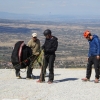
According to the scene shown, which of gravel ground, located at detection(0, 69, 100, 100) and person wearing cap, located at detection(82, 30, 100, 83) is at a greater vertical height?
person wearing cap, located at detection(82, 30, 100, 83)

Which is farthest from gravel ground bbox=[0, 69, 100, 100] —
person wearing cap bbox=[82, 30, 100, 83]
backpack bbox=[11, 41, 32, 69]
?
backpack bbox=[11, 41, 32, 69]

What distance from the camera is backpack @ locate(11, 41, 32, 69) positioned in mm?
12805

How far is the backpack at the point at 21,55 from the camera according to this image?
1280 centimetres

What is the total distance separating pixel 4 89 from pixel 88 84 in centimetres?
311

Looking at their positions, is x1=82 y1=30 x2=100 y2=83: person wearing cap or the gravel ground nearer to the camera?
the gravel ground

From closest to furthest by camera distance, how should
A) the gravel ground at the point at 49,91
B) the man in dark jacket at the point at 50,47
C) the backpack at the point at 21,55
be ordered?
the gravel ground at the point at 49,91 < the man in dark jacket at the point at 50,47 < the backpack at the point at 21,55

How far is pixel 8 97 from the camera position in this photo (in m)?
9.12

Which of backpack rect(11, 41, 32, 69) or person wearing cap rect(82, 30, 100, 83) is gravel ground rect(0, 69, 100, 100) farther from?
backpack rect(11, 41, 32, 69)

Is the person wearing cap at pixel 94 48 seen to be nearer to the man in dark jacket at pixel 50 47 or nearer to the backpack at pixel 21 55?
the man in dark jacket at pixel 50 47

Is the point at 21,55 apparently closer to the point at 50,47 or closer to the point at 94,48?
the point at 50,47

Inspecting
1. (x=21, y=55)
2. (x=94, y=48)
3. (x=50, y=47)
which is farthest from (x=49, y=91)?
(x=21, y=55)

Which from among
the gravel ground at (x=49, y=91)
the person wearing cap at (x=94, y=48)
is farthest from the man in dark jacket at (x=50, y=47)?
the person wearing cap at (x=94, y=48)

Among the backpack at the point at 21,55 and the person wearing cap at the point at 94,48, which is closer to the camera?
the person wearing cap at the point at 94,48

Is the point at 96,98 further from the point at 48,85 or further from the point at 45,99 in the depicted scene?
the point at 48,85
